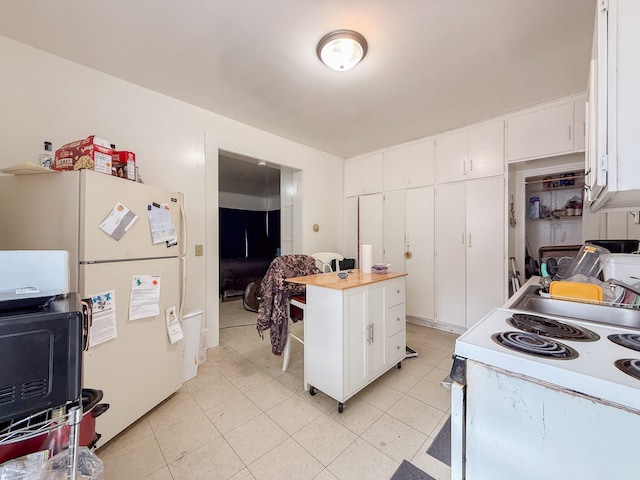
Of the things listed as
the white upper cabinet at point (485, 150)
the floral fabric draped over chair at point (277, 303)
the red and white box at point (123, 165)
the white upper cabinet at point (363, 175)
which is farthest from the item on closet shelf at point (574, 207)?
the red and white box at point (123, 165)

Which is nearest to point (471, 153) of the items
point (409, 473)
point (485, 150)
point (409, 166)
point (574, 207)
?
point (485, 150)

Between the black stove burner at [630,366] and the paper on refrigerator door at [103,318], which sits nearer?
the black stove burner at [630,366]

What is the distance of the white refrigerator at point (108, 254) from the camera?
4.61 feet

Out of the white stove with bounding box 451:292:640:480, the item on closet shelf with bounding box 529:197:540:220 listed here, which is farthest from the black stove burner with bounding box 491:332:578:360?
the item on closet shelf with bounding box 529:197:540:220

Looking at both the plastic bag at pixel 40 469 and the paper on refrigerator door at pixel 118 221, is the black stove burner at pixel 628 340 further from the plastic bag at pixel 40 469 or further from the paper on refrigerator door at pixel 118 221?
the paper on refrigerator door at pixel 118 221

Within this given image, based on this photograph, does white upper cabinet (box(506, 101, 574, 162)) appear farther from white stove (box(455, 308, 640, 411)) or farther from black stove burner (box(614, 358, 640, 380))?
black stove burner (box(614, 358, 640, 380))

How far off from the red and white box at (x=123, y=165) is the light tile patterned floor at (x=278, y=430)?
5.53ft

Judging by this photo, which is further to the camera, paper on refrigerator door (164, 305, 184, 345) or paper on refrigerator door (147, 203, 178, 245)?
paper on refrigerator door (164, 305, 184, 345)

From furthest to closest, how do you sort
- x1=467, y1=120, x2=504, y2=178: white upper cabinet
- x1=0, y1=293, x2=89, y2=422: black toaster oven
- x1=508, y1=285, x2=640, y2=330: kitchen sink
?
1. x1=467, y1=120, x2=504, y2=178: white upper cabinet
2. x1=508, y1=285, x2=640, y2=330: kitchen sink
3. x1=0, y1=293, x2=89, y2=422: black toaster oven

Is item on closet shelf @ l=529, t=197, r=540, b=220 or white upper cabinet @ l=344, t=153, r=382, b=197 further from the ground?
white upper cabinet @ l=344, t=153, r=382, b=197

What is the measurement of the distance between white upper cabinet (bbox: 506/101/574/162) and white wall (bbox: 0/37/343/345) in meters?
2.64

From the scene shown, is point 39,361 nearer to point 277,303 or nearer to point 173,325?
point 173,325

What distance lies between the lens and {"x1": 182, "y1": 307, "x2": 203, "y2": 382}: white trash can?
2.20 meters

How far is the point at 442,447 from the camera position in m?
1.52
